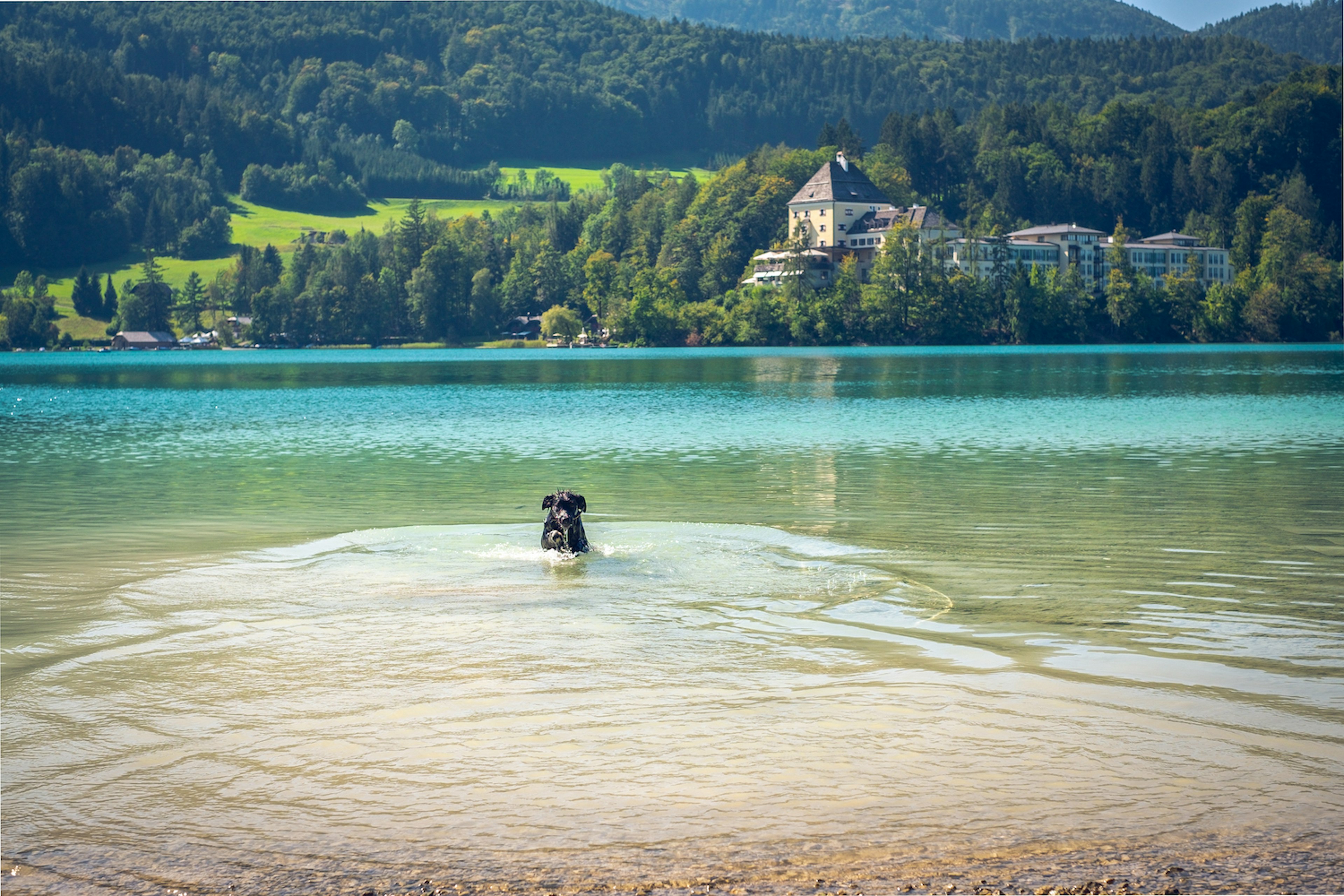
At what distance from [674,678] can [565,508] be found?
28.3 feet

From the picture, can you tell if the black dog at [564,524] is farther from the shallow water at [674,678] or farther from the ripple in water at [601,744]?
the ripple in water at [601,744]

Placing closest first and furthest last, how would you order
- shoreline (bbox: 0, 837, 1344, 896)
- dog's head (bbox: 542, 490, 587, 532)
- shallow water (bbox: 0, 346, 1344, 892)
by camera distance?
shoreline (bbox: 0, 837, 1344, 896) → shallow water (bbox: 0, 346, 1344, 892) → dog's head (bbox: 542, 490, 587, 532)

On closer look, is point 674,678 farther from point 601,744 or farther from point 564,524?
Result: point 564,524

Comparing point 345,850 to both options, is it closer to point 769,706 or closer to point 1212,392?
point 769,706

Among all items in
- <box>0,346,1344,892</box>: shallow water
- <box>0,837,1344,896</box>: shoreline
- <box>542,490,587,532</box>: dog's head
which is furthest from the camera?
<box>542,490,587,532</box>: dog's head

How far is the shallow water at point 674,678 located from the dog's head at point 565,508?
3.02 ft

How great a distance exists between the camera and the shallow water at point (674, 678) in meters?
8.62

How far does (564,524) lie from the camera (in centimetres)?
2117

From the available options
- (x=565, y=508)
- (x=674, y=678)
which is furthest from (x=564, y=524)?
(x=674, y=678)

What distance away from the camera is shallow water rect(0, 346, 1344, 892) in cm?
862

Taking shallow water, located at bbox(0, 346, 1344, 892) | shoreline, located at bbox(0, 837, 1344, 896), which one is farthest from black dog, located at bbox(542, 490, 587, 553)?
shoreline, located at bbox(0, 837, 1344, 896)

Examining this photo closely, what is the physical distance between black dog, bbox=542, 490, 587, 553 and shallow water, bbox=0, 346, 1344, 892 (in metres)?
0.57

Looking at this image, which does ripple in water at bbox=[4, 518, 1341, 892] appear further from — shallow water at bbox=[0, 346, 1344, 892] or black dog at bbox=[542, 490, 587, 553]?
black dog at bbox=[542, 490, 587, 553]

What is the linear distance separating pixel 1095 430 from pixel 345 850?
45550 millimetres
